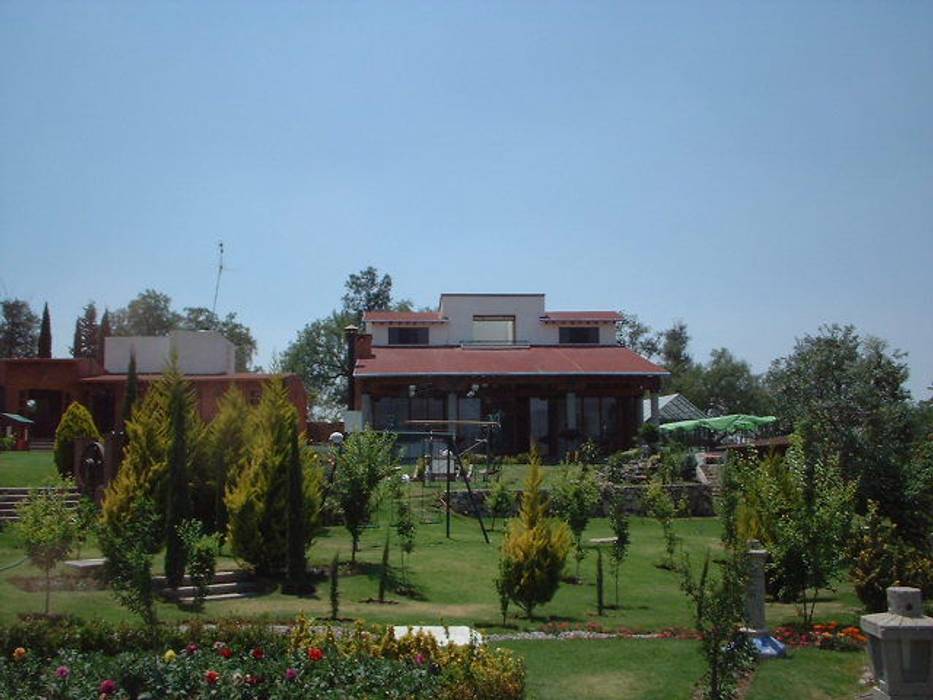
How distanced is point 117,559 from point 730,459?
1502 cm

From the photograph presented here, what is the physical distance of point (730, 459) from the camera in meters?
22.9

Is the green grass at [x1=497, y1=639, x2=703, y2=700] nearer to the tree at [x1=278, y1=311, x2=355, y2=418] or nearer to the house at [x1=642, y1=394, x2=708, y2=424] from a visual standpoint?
the house at [x1=642, y1=394, x2=708, y2=424]

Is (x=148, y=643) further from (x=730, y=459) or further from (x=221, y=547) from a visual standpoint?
(x=730, y=459)

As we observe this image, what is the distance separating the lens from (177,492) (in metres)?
17.4

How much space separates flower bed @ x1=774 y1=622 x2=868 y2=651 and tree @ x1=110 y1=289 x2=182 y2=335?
63.9m

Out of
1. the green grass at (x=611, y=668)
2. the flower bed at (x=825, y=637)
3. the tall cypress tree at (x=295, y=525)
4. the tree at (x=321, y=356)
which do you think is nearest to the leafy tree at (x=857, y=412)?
the flower bed at (x=825, y=637)

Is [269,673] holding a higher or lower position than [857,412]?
lower

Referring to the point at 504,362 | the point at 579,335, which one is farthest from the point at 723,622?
the point at 579,335

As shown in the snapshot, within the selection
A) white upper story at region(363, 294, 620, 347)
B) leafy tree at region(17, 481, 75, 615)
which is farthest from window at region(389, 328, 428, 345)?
leafy tree at region(17, 481, 75, 615)

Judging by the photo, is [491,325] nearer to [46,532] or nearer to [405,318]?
[405,318]

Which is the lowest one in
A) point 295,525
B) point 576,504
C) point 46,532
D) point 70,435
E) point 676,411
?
point 295,525

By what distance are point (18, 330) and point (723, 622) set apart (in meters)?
61.1

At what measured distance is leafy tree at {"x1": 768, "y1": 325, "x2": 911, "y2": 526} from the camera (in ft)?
Result: 66.0

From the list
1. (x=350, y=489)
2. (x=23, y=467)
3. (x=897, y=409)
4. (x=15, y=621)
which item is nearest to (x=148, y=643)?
(x=15, y=621)
